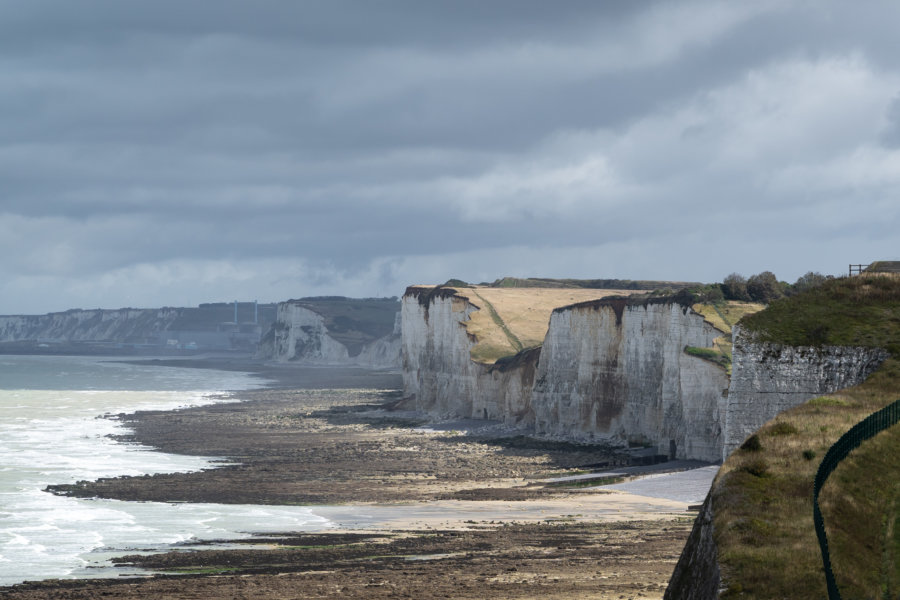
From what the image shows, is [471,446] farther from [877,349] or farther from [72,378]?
[72,378]

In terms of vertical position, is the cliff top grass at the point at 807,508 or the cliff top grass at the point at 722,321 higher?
the cliff top grass at the point at 722,321

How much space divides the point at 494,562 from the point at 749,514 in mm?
14543

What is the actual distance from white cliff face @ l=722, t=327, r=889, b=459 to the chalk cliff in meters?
33.1

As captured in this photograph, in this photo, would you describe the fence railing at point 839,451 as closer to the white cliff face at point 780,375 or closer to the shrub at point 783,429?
Result: the shrub at point 783,429

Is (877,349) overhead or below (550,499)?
overhead

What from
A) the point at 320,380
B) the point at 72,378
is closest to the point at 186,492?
the point at 320,380

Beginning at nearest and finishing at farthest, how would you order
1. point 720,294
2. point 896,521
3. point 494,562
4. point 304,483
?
point 896,521
point 494,562
point 304,483
point 720,294

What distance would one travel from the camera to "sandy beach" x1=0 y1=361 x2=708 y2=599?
2736cm

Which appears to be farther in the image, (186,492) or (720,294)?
(720,294)

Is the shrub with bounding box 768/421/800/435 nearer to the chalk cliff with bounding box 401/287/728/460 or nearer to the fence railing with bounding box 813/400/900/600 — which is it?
the fence railing with bounding box 813/400/900/600

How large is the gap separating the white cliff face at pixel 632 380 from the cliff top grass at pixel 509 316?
14757 mm

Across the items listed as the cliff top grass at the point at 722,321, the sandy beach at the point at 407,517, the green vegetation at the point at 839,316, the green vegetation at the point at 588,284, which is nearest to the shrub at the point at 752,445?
the green vegetation at the point at 839,316

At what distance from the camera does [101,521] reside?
132ft

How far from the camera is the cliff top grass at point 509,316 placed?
99000mm
